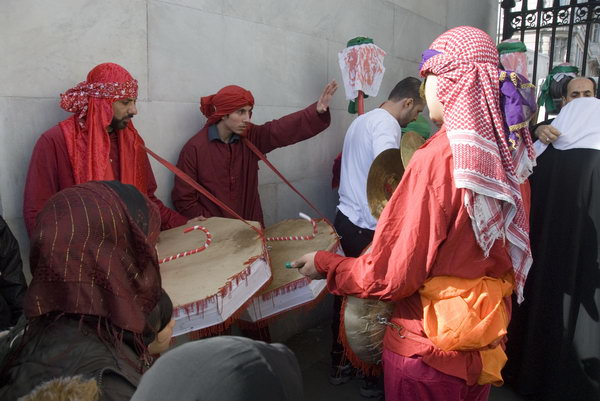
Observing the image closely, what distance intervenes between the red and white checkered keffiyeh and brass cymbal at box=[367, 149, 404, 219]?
1229mm

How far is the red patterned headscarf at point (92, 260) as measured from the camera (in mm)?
1269

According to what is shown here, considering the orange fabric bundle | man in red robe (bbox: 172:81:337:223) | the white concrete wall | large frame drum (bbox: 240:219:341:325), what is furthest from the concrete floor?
the orange fabric bundle

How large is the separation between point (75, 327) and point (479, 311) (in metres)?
1.28

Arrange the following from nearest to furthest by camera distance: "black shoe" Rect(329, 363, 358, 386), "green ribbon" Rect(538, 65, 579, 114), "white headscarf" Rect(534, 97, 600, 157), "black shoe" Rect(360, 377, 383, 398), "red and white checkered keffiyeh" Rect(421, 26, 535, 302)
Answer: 1. "red and white checkered keffiyeh" Rect(421, 26, 535, 302)
2. "white headscarf" Rect(534, 97, 600, 157)
3. "black shoe" Rect(360, 377, 383, 398)
4. "black shoe" Rect(329, 363, 358, 386)
5. "green ribbon" Rect(538, 65, 579, 114)

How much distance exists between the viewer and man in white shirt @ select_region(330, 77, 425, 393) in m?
3.42

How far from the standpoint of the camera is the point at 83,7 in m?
2.76

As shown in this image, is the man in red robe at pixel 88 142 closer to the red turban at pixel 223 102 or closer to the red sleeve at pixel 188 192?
the red sleeve at pixel 188 192

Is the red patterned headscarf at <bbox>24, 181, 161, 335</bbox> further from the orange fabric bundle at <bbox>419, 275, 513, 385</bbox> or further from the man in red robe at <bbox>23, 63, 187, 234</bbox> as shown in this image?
the man in red robe at <bbox>23, 63, 187, 234</bbox>

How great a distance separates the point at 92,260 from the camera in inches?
50.9

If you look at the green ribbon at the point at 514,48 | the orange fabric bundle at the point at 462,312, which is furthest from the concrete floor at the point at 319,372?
the green ribbon at the point at 514,48

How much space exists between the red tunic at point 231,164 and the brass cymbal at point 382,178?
774 mm

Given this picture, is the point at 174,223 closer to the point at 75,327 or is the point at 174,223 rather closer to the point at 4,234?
the point at 4,234

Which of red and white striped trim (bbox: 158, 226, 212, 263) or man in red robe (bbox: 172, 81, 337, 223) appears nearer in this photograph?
red and white striped trim (bbox: 158, 226, 212, 263)

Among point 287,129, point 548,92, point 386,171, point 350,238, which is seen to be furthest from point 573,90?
point 287,129
